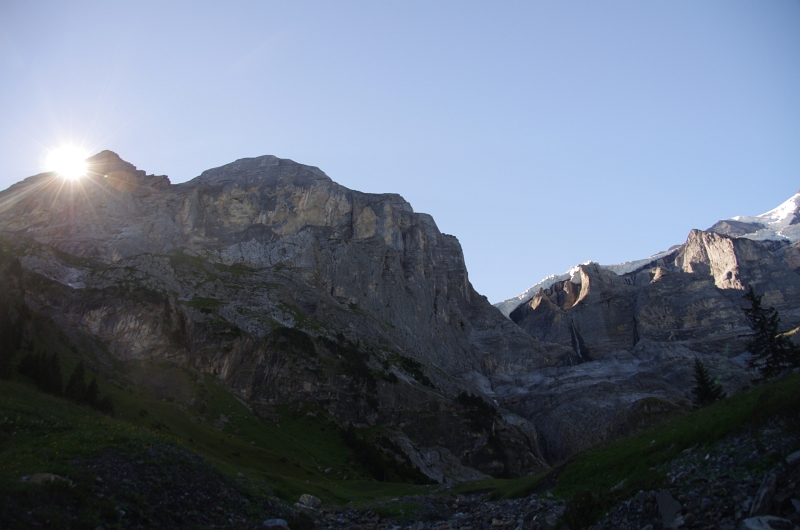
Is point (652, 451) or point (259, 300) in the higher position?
point (259, 300)

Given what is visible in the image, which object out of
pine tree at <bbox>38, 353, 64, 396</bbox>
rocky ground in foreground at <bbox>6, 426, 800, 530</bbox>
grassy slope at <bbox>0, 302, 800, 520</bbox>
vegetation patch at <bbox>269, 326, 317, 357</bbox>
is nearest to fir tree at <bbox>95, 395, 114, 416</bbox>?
grassy slope at <bbox>0, 302, 800, 520</bbox>

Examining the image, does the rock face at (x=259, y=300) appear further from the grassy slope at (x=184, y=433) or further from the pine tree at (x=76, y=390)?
the pine tree at (x=76, y=390)

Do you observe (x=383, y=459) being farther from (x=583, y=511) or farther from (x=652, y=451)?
(x=583, y=511)

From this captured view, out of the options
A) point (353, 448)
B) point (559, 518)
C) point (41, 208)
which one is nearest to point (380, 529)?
point (559, 518)

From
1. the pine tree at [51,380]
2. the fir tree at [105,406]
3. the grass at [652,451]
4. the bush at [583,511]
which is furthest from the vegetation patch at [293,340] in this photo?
the bush at [583,511]

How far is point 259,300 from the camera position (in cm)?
13162

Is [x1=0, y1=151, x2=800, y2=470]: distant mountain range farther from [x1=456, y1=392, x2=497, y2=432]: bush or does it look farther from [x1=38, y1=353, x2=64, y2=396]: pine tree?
[x1=38, y1=353, x2=64, y2=396]: pine tree

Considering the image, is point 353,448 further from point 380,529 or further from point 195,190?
point 195,190

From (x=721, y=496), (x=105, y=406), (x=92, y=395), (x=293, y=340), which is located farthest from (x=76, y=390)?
(x=293, y=340)

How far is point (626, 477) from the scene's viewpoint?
2453 centimetres

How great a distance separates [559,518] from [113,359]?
88643 mm

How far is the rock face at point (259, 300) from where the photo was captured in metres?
105

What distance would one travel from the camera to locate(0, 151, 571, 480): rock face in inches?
4126

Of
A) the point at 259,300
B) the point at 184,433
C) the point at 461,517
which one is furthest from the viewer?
the point at 259,300
